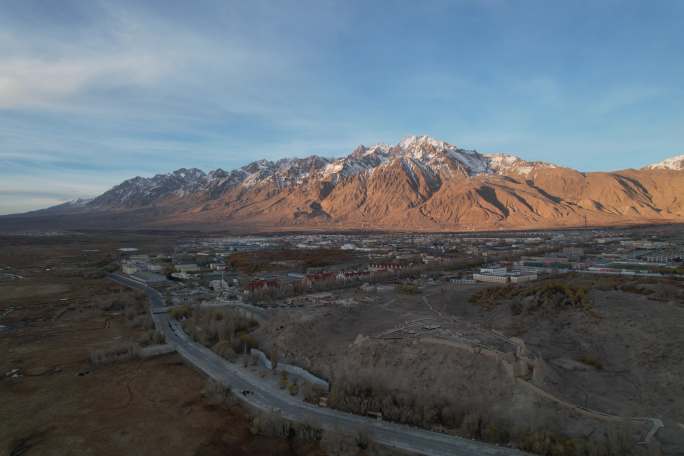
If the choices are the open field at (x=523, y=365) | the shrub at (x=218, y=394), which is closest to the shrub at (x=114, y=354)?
the open field at (x=523, y=365)

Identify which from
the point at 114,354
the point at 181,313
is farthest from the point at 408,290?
the point at 114,354

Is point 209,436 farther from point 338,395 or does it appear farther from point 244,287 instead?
point 244,287

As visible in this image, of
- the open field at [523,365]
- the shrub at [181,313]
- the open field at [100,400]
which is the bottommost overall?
the open field at [100,400]

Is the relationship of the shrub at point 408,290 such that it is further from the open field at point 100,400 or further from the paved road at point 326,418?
the open field at point 100,400

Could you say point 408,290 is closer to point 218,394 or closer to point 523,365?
point 523,365

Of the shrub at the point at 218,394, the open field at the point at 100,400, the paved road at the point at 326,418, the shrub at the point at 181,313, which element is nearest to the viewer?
the paved road at the point at 326,418

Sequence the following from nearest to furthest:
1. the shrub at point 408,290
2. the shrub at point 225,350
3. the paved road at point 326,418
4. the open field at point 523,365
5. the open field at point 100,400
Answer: the paved road at point 326,418 < the open field at point 523,365 < the open field at point 100,400 < the shrub at point 225,350 < the shrub at point 408,290

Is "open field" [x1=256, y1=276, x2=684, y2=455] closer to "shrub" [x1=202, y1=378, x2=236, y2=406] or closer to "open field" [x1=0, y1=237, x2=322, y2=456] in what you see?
"shrub" [x1=202, y1=378, x2=236, y2=406]

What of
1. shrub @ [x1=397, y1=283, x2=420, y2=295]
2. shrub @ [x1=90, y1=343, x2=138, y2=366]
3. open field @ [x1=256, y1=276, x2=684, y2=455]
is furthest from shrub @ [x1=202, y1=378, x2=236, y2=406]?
shrub @ [x1=397, y1=283, x2=420, y2=295]

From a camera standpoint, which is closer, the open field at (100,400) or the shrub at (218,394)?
the open field at (100,400)
